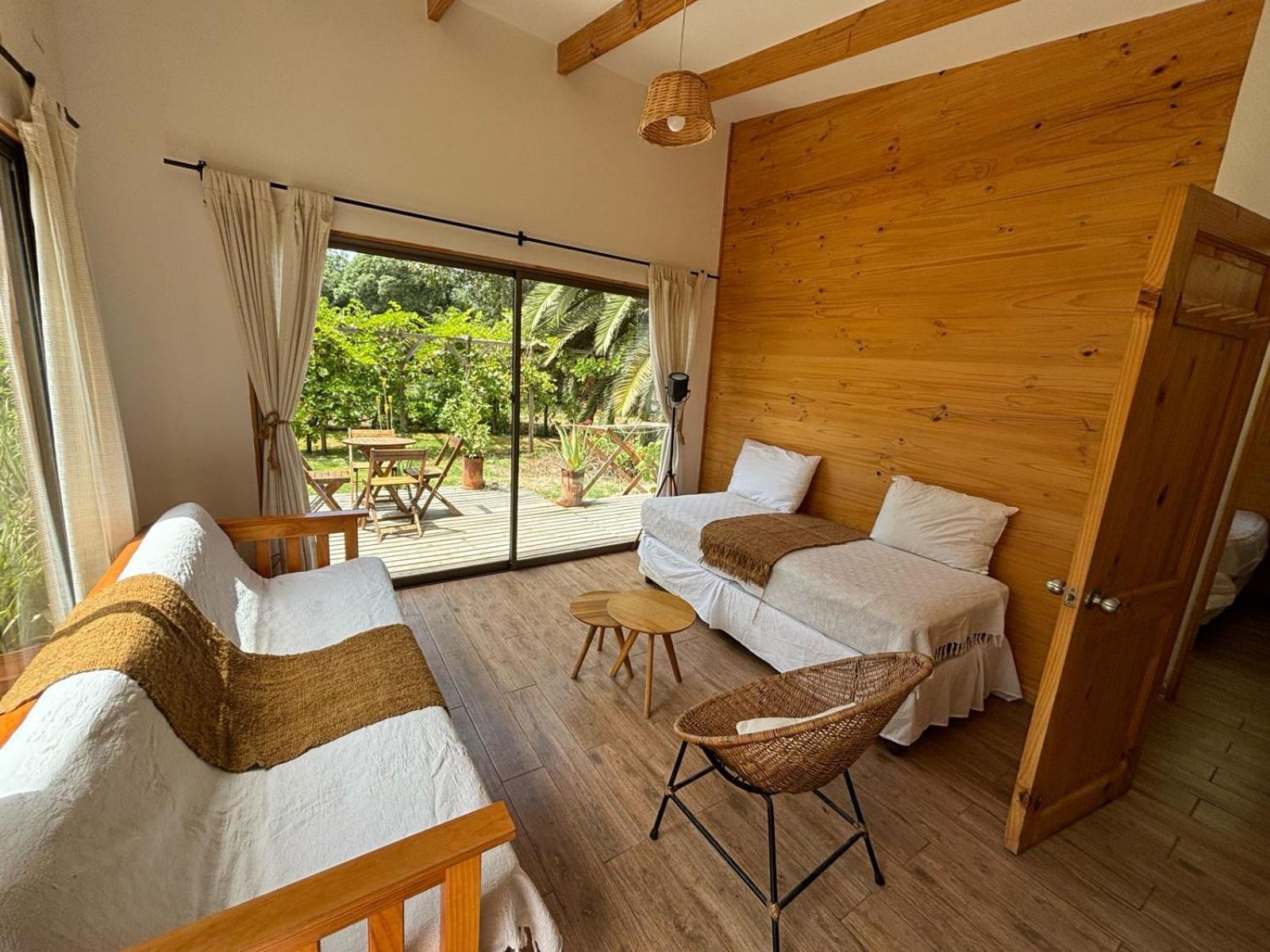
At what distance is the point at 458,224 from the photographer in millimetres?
2934

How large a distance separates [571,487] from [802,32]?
136 inches

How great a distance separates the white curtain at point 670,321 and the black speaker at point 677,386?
0.05 meters

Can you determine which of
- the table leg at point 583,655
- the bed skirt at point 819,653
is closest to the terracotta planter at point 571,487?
the bed skirt at point 819,653

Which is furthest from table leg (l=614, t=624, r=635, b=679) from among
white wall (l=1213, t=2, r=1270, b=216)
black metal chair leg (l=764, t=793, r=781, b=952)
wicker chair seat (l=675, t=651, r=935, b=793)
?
white wall (l=1213, t=2, r=1270, b=216)

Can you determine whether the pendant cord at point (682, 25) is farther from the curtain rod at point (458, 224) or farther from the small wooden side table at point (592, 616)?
the small wooden side table at point (592, 616)

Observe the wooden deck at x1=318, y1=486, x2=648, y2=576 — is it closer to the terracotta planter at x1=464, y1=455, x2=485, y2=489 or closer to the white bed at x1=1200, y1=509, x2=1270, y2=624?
the terracotta planter at x1=464, y1=455, x2=485, y2=489

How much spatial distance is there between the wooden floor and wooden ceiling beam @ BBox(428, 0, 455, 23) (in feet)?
10.5

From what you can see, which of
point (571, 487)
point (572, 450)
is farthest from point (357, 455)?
point (571, 487)

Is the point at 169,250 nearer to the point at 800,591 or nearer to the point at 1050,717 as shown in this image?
the point at 800,591

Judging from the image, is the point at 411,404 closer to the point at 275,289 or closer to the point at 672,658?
the point at 275,289

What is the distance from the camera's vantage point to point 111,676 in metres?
1.12

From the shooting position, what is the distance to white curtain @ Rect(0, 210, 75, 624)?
1525 millimetres

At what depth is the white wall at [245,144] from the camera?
7.18ft

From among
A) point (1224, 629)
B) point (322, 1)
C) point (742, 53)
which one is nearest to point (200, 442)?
point (322, 1)
